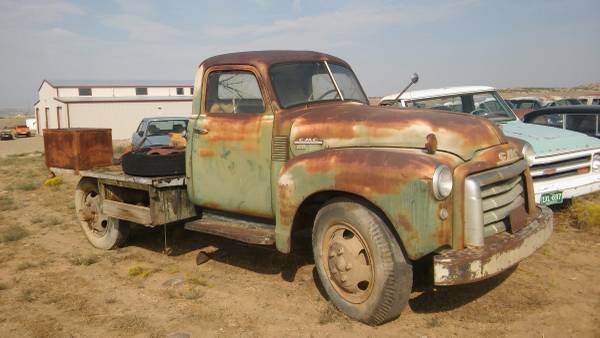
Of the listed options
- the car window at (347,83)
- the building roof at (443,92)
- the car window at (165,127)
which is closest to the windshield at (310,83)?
the car window at (347,83)

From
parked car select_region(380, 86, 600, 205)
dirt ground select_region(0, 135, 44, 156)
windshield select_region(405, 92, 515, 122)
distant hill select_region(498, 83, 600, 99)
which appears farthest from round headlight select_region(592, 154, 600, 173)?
distant hill select_region(498, 83, 600, 99)

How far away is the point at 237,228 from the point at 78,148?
2.93m

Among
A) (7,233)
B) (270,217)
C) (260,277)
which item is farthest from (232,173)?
(7,233)

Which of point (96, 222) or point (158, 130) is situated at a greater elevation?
point (158, 130)

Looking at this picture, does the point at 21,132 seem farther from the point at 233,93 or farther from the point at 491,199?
the point at 491,199

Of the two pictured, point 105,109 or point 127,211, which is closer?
point 127,211

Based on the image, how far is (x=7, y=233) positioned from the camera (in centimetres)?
686

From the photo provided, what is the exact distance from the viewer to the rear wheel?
19.8 ft

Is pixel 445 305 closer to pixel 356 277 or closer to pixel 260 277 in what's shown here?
pixel 356 277

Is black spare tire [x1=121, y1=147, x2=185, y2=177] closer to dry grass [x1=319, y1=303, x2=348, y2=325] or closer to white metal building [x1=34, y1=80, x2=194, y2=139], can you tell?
dry grass [x1=319, y1=303, x2=348, y2=325]

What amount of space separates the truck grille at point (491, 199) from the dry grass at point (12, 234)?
597 cm

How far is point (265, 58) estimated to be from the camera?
473 centimetres

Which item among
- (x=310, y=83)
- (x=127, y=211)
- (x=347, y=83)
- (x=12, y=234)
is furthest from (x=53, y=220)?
A: (x=347, y=83)

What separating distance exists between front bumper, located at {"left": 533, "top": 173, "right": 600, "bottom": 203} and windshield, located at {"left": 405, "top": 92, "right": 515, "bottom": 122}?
172 cm
